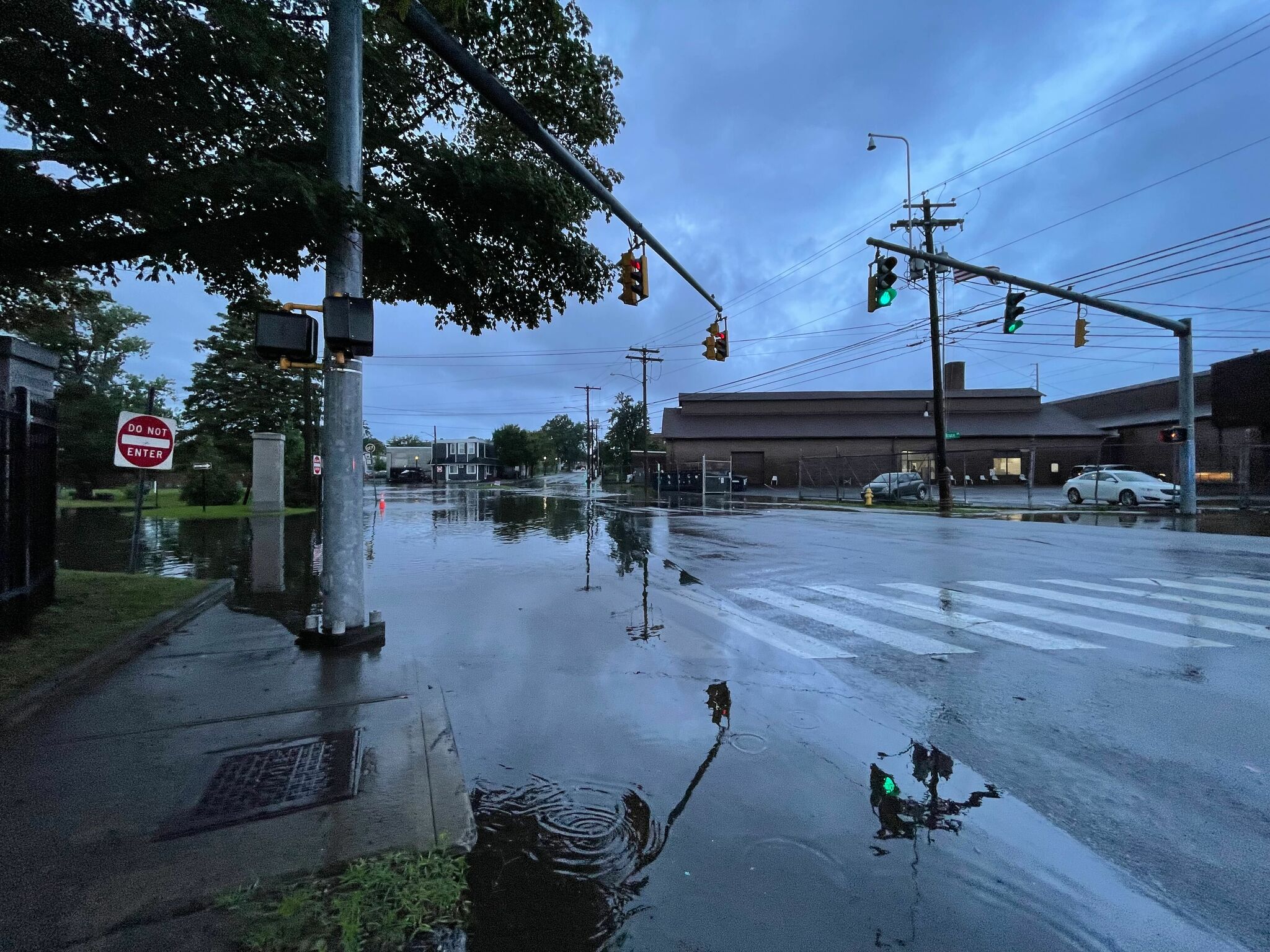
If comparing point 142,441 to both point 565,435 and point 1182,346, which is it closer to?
point 1182,346

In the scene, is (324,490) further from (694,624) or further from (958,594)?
(958,594)

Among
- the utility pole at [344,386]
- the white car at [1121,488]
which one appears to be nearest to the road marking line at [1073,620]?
the utility pole at [344,386]

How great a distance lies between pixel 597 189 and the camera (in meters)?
7.44

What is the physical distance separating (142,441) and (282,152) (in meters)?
5.74

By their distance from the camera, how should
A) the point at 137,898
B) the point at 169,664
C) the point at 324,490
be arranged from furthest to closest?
1. the point at 324,490
2. the point at 169,664
3. the point at 137,898

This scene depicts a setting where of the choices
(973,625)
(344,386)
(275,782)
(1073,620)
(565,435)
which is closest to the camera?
(275,782)

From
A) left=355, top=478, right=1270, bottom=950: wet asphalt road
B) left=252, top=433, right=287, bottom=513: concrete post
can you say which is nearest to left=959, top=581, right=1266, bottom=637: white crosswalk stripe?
left=355, top=478, right=1270, bottom=950: wet asphalt road

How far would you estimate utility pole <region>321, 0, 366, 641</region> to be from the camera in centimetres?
609

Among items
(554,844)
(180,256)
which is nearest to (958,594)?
(554,844)

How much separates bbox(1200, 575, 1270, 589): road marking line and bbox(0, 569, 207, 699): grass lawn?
1383 centimetres

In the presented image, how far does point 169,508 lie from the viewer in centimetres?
3114

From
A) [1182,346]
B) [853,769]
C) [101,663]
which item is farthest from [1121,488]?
[101,663]

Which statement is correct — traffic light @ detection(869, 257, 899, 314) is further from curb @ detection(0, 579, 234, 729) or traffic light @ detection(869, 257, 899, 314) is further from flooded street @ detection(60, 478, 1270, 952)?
curb @ detection(0, 579, 234, 729)

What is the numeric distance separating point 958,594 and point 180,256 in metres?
9.87
